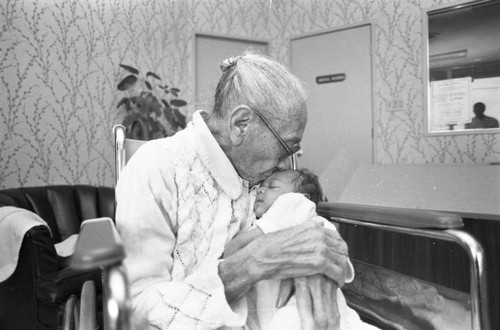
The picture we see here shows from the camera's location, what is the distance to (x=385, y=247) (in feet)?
6.91

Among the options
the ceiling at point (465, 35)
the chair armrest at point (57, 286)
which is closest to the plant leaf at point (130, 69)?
the chair armrest at point (57, 286)

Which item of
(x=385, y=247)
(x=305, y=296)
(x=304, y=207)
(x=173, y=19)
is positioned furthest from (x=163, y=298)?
(x=173, y=19)

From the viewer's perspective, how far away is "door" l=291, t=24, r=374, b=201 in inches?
152

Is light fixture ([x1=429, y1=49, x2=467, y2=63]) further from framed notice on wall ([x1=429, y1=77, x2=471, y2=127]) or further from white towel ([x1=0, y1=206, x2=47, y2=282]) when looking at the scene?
white towel ([x1=0, y1=206, x2=47, y2=282])

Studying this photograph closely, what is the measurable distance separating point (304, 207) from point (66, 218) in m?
2.12

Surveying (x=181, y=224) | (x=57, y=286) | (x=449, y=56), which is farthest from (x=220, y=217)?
(x=449, y=56)

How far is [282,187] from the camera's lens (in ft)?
3.95

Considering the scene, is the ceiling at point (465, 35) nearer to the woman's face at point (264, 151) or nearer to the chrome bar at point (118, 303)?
the woman's face at point (264, 151)

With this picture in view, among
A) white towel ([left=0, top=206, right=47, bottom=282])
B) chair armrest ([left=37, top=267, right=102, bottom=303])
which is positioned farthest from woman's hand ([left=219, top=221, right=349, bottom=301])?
white towel ([left=0, top=206, right=47, bottom=282])

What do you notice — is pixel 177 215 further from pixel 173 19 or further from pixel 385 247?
pixel 173 19

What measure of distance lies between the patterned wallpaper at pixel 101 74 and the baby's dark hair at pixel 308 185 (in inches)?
95.6

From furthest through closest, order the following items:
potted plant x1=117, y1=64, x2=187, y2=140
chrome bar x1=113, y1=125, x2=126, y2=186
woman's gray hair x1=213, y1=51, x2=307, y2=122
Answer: potted plant x1=117, y1=64, x2=187, y2=140 < chrome bar x1=113, y1=125, x2=126, y2=186 < woman's gray hair x1=213, y1=51, x2=307, y2=122

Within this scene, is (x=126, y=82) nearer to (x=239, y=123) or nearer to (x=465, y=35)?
(x=465, y=35)

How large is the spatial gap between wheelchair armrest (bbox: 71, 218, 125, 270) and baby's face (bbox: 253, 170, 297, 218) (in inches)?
22.4
